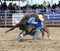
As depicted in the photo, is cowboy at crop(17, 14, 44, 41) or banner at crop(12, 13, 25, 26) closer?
cowboy at crop(17, 14, 44, 41)

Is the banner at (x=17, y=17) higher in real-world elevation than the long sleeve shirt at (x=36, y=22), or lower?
lower

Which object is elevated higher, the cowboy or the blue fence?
the cowboy

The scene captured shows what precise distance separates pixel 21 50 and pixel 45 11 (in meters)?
10.4

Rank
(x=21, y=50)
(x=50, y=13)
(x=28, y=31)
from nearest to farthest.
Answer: (x=21, y=50) → (x=28, y=31) → (x=50, y=13)

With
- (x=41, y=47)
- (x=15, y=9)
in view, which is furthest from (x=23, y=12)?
(x=41, y=47)

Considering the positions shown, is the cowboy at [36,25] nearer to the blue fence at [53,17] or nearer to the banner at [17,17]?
the banner at [17,17]

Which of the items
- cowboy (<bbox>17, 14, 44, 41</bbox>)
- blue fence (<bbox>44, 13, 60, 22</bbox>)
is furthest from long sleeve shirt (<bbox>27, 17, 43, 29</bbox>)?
blue fence (<bbox>44, 13, 60, 22</bbox>)

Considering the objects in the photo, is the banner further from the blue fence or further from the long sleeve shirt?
the long sleeve shirt

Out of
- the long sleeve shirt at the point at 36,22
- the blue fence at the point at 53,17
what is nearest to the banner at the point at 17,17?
the blue fence at the point at 53,17

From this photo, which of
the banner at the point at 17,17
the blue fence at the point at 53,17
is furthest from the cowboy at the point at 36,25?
the blue fence at the point at 53,17

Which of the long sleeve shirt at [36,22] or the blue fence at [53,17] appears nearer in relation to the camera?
the long sleeve shirt at [36,22]

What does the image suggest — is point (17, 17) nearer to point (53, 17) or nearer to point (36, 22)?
point (53, 17)

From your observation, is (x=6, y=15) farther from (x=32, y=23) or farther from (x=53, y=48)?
(x=53, y=48)

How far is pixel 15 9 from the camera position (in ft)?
61.9
